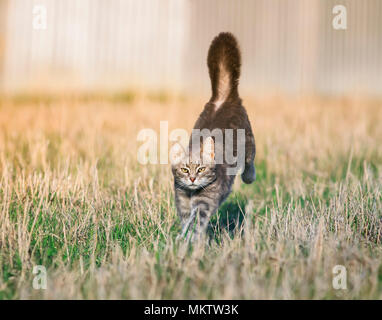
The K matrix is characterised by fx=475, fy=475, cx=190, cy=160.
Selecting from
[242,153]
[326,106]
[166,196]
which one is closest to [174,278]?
[166,196]

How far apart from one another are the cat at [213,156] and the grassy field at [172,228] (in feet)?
0.51

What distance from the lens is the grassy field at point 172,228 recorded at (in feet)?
8.91

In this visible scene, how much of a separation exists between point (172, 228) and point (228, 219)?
57 cm

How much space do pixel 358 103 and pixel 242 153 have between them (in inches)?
243

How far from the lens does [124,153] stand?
5.62m

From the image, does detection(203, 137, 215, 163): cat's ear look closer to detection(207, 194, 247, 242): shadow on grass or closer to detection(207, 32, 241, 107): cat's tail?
detection(207, 194, 247, 242): shadow on grass

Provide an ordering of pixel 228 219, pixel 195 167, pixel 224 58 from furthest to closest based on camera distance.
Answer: pixel 224 58, pixel 228 219, pixel 195 167

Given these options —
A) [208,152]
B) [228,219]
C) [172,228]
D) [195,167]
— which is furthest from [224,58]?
[172,228]

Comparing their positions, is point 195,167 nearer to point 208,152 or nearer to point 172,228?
point 208,152

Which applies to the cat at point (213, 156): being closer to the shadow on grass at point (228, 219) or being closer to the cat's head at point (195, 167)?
the cat's head at point (195, 167)

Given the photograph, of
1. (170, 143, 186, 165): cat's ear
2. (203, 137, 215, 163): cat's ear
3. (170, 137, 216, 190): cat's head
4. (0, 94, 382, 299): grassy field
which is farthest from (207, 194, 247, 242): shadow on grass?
(170, 143, 186, 165): cat's ear

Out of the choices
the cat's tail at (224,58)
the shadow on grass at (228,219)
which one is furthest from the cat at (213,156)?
the shadow on grass at (228,219)

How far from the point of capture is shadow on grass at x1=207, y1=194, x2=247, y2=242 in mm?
3754

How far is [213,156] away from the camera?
4141 mm
